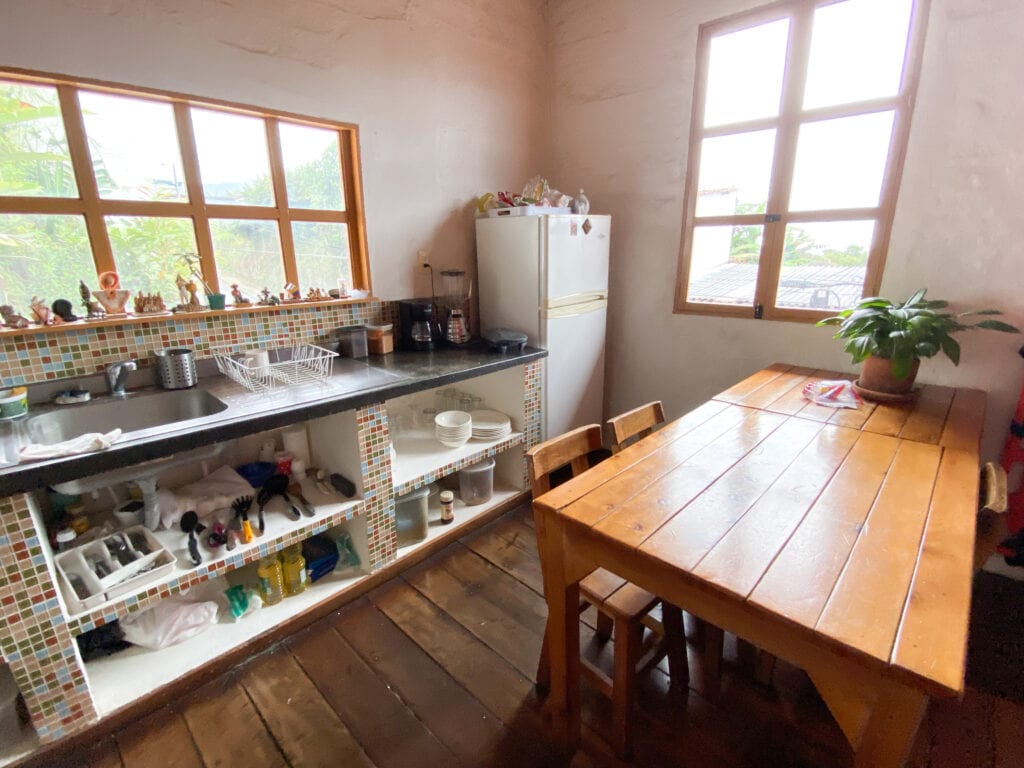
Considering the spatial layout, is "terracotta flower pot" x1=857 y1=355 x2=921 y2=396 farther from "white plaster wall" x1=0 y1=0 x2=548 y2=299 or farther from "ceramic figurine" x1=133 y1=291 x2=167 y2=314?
"ceramic figurine" x1=133 y1=291 x2=167 y2=314

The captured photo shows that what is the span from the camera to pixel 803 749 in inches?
52.0

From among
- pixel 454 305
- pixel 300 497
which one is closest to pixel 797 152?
pixel 454 305

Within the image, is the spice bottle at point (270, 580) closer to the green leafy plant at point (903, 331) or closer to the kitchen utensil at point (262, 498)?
the kitchen utensil at point (262, 498)

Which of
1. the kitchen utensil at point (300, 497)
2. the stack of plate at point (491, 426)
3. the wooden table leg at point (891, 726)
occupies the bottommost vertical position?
the kitchen utensil at point (300, 497)

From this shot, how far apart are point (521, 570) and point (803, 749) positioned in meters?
1.09

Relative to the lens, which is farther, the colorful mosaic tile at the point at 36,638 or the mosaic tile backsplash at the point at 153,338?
the mosaic tile backsplash at the point at 153,338

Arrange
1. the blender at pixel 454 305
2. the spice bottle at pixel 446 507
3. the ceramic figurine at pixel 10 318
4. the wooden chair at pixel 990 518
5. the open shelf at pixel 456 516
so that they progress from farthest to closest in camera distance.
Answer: the blender at pixel 454 305, the spice bottle at pixel 446 507, the open shelf at pixel 456 516, the ceramic figurine at pixel 10 318, the wooden chair at pixel 990 518

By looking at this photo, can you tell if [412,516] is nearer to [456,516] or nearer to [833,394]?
[456,516]

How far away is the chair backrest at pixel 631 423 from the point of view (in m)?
1.48

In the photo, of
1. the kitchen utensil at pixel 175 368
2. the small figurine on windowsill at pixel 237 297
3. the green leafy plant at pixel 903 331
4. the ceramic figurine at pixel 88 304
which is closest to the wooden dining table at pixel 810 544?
the green leafy plant at pixel 903 331

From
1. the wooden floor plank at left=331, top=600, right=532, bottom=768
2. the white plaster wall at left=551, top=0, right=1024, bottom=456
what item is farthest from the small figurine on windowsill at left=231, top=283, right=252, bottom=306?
the white plaster wall at left=551, top=0, right=1024, bottom=456

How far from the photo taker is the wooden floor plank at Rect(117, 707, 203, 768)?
131 cm

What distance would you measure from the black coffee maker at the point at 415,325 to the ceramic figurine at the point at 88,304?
116cm

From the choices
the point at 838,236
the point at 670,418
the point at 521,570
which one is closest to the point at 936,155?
the point at 838,236
